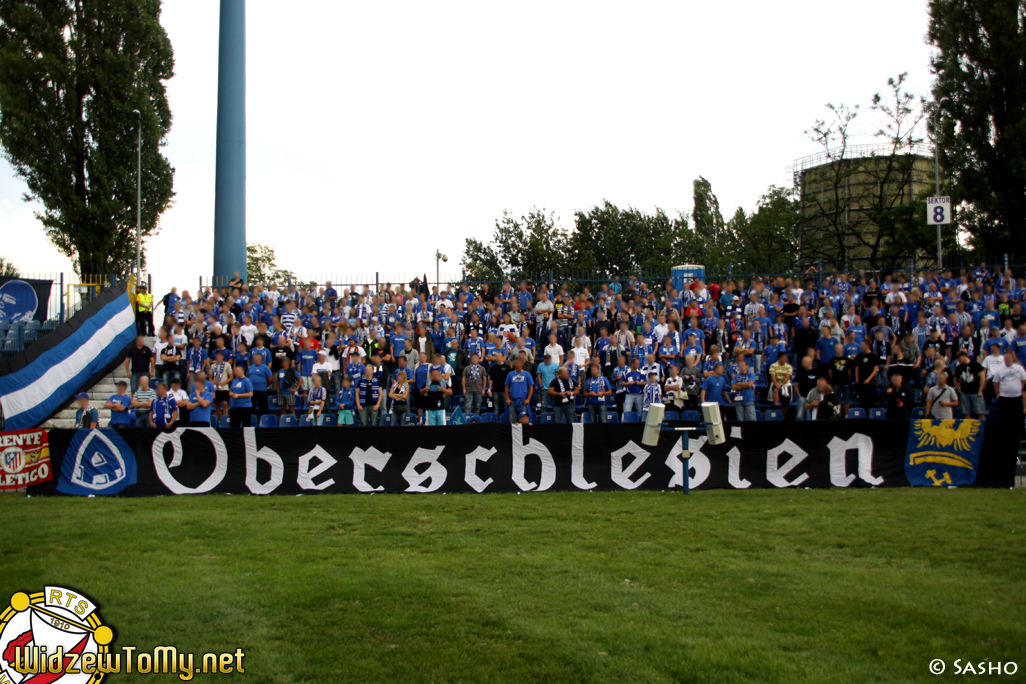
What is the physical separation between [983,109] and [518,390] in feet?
96.7

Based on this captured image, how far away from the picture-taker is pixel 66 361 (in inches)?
822

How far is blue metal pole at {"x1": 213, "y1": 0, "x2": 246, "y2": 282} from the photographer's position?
32.9 metres

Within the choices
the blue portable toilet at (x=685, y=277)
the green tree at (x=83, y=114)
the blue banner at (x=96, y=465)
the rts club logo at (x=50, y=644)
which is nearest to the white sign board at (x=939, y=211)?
the blue portable toilet at (x=685, y=277)

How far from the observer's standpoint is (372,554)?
9.78 meters

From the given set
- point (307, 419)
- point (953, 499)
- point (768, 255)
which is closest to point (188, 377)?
point (307, 419)

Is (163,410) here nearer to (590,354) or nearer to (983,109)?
(590,354)

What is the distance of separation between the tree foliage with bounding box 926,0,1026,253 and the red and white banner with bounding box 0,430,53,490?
36.9 meters

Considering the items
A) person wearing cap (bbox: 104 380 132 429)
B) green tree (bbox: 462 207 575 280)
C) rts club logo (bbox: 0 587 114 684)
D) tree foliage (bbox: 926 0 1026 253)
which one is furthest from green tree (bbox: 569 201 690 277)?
rts club logo (bbox: 0 587 114 684)

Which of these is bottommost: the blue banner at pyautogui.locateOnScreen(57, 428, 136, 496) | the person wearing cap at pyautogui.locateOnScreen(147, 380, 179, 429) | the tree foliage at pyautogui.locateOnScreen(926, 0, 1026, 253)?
the blue banner at pyautogui.locateOnScreen(57, 428, 136, 496)

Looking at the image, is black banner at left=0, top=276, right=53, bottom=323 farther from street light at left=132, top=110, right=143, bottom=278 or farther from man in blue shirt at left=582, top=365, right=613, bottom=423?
man in blue shirt at left=582, top=365, right=613, bottom=423

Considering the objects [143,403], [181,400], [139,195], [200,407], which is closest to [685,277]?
[200,407]

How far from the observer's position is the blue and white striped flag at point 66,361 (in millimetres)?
19656

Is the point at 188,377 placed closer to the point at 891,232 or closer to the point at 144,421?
the point at 144,421

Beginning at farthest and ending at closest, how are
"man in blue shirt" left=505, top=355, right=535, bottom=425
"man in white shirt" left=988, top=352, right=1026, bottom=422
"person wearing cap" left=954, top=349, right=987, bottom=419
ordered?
1. "man in blue shirt" left=505, top=355, right=535, bottom=425
2. "person wearing cap" left=954, top=349, right=987, bottom=419
3. "man in white shirt" left=988, top=352, right=1026, bottom=422
